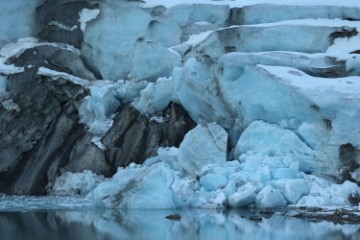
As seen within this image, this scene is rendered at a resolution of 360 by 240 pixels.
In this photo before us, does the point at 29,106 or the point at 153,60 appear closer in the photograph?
the point at 153,60

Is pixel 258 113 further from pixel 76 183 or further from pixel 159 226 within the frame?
pixel 159 226

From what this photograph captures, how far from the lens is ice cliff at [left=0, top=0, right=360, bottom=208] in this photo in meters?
13.4

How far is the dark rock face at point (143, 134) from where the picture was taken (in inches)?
656

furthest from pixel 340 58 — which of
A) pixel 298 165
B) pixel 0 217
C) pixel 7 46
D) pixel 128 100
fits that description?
pixel 7 46

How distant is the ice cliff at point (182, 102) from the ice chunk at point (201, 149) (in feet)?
0.08

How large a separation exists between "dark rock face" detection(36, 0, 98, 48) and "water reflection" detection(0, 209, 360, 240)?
892 centimetres

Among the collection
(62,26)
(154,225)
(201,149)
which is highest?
(62,26)

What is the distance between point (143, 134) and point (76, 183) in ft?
7.66

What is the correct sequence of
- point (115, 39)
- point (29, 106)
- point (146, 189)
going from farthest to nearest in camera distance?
point (115, 39) → point (29, 106) → point (146, 189)

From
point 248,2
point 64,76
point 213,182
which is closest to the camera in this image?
point 213,182

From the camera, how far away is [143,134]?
55.6 feet

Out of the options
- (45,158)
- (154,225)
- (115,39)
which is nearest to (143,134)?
(45,158)

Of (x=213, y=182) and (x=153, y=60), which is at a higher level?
(x=153, y=60)

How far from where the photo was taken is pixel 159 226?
9.98 meters
